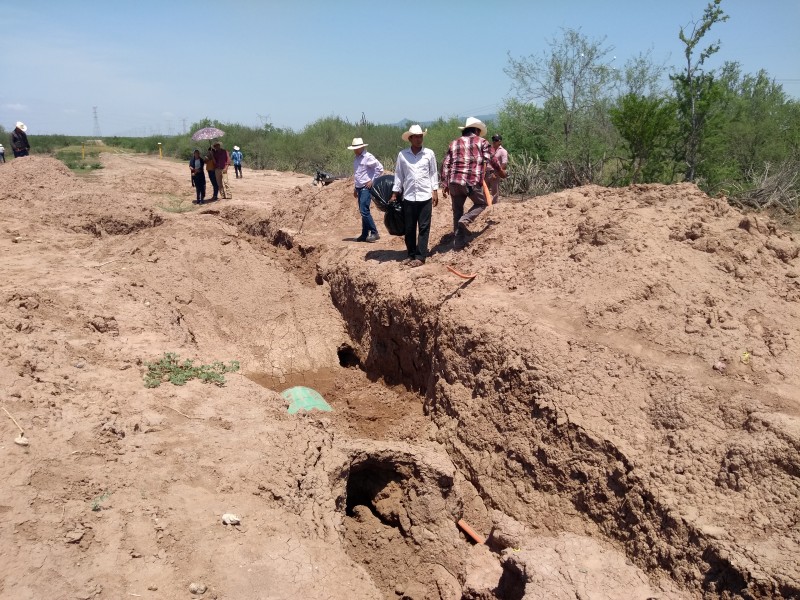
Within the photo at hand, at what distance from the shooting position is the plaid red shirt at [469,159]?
623cm

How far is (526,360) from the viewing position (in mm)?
4703

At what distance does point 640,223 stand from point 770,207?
16.7 feet

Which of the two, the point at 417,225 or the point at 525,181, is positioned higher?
the point at 525,181

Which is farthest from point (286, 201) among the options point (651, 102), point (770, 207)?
point (770, 207)

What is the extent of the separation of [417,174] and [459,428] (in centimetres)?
281

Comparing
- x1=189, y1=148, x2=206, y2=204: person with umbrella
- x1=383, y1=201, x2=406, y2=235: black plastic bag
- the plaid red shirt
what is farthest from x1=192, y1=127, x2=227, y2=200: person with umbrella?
the plaid red shirt

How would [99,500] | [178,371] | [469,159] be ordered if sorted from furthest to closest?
[469,159], [178,371], [99,500]

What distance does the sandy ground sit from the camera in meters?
3.38

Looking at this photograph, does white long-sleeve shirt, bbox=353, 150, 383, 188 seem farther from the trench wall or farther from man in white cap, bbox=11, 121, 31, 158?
man in white cap, bbox=11, 121, 31, 158

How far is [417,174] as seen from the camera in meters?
6.30

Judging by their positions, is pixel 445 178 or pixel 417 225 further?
pixel 417 225

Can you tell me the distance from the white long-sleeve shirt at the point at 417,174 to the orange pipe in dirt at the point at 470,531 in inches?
134

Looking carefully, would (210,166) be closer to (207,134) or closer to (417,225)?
(207,134)

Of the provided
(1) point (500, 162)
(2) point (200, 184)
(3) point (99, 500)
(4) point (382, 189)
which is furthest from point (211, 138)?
(3) point (99, 500)
